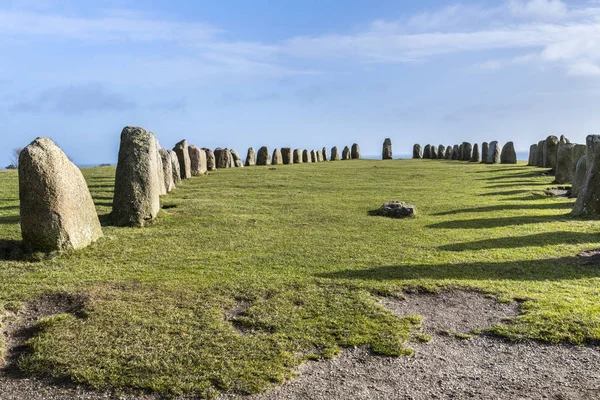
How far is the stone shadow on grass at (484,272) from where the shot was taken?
33.0 feet

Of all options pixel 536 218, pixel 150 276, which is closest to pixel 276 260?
pixel 150 276

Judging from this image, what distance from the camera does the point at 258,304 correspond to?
8.34 m

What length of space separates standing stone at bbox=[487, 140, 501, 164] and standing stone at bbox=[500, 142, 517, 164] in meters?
0.30

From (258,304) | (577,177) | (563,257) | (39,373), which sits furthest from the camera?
(577,177)

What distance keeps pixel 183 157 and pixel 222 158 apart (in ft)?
29.3

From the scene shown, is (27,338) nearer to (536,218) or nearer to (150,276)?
(150,276)

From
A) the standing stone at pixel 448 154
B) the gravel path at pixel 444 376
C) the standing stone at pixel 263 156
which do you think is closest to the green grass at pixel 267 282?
the gravel path at pixel 444 376

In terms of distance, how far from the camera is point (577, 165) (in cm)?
1980

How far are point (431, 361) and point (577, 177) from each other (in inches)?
631

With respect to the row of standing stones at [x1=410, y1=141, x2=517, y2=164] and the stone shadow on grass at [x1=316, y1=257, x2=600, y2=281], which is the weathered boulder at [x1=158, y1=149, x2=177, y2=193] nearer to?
the stone shadow on grass at [x1=316, y1=257, x2=600, y2=281]

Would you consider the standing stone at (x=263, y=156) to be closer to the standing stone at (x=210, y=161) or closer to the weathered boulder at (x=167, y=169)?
the standing stone at (x=210, y=161)

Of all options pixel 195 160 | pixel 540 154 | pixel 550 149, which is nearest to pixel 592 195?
pixel 195 160

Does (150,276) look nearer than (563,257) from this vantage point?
Yes

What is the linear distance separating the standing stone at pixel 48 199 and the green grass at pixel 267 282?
19.1 inches
